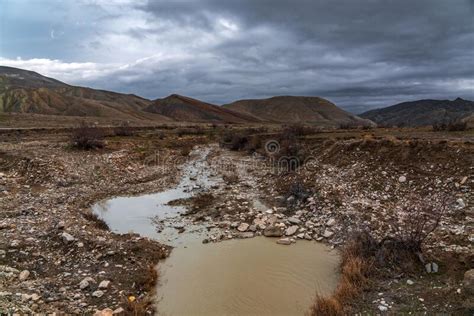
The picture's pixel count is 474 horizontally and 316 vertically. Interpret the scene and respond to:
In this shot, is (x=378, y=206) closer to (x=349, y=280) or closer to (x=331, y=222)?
(x=331, y=222)

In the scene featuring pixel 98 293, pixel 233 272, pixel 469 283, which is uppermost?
pixel 469 283

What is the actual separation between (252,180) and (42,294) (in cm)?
1518

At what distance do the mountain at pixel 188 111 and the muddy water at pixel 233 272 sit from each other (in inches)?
5904

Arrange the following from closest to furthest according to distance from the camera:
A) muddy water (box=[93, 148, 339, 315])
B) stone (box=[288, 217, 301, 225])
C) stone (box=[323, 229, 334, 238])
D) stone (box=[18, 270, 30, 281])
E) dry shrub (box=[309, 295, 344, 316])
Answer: dry shrub (box=[309, 295, 344, 316]) → muddy water (box=[93, 148, 339, 315]) → stone (box=[18, 270, 30, 281]) → stone (box=[323, 229, 334, 238]) → stone (box=[288, 217, 301, 225])

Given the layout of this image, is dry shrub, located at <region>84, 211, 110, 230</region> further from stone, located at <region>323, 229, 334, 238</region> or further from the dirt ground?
stone, located at <region>323, 229, 334, 238</region>

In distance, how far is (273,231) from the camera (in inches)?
470

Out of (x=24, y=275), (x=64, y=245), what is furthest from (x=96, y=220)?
(x=24, y=275)

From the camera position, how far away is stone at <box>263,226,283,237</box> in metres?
11.8

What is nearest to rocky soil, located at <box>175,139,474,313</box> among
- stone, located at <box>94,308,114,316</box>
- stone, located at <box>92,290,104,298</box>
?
stone, located at <box>92,290,104,298</box>

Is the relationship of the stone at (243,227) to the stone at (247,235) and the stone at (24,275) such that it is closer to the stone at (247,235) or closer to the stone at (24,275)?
the stone at (247,235)

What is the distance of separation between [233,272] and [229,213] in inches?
204

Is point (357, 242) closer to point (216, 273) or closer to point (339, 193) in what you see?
point (216, 273)

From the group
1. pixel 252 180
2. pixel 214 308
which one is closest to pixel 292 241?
pixel 214 308

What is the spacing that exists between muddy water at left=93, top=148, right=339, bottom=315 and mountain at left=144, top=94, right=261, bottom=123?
492ft
